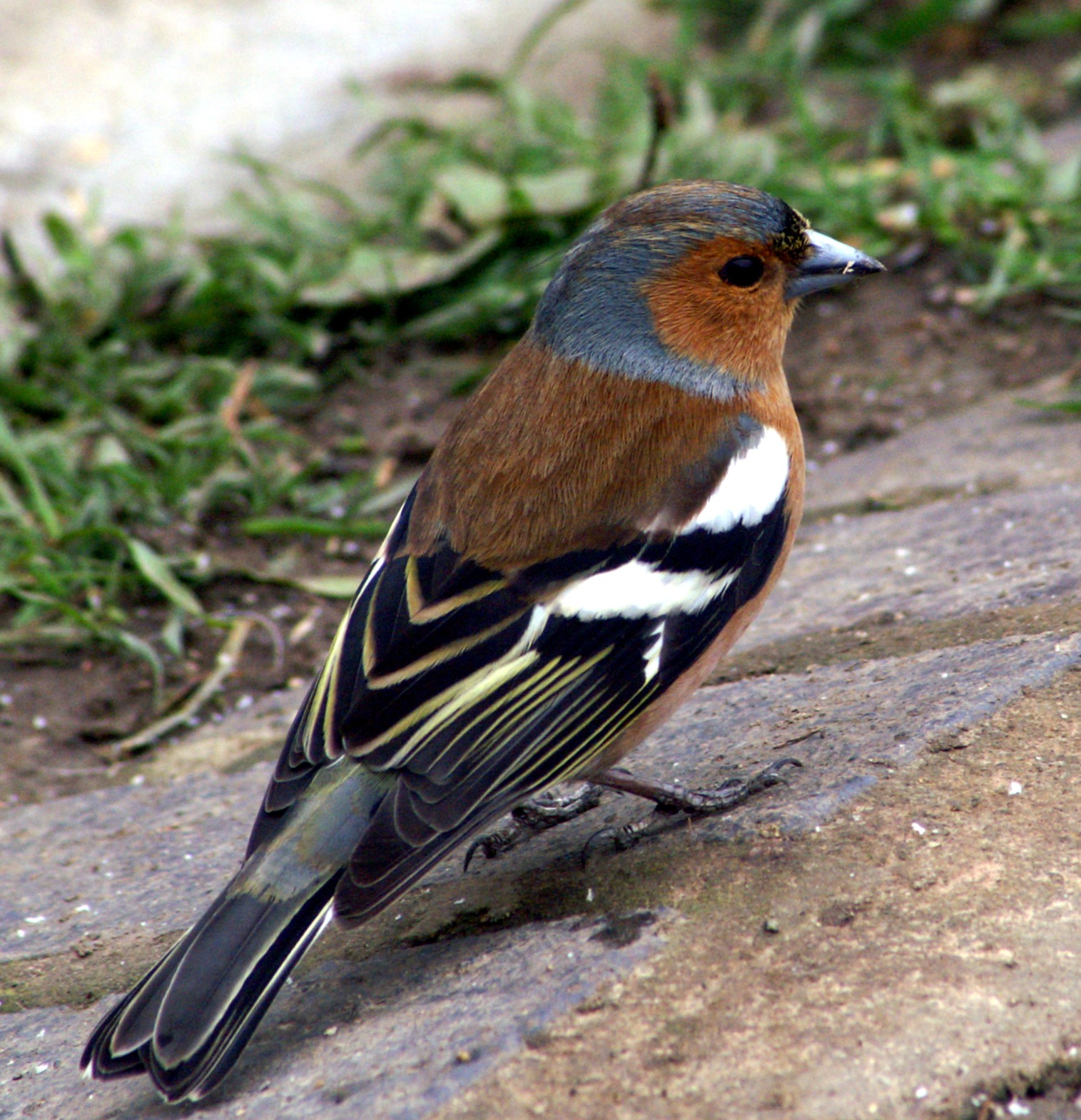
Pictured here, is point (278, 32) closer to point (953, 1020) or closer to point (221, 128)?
point (221, 128)

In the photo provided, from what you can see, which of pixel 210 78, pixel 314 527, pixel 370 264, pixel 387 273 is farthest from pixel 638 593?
pixel 210 78

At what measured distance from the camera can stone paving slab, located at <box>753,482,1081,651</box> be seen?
2.97m

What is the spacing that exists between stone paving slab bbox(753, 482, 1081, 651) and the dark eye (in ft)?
2.39

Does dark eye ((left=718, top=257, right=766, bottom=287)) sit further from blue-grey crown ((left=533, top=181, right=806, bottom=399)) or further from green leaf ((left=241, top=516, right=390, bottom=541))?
green leaf ((left=241, top=516, right=390, bottom=541))

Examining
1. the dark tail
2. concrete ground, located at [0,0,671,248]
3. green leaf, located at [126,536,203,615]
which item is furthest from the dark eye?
concrete ground, located at [0,0,671,248]

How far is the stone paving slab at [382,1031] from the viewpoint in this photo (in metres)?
1.94

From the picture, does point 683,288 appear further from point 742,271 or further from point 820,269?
point 820,269

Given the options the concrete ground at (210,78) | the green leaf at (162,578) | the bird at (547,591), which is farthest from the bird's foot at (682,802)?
the concrete ground at (210,78)

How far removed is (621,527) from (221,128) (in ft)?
14.0

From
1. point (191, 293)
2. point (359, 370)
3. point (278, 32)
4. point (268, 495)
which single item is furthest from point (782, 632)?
point (278, 32)

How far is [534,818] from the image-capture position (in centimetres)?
286

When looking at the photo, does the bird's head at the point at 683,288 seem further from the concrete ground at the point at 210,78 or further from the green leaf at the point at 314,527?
the concrete ground at the point at 210,78

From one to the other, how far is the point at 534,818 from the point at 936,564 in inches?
42.9

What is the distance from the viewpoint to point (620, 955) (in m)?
2.10
